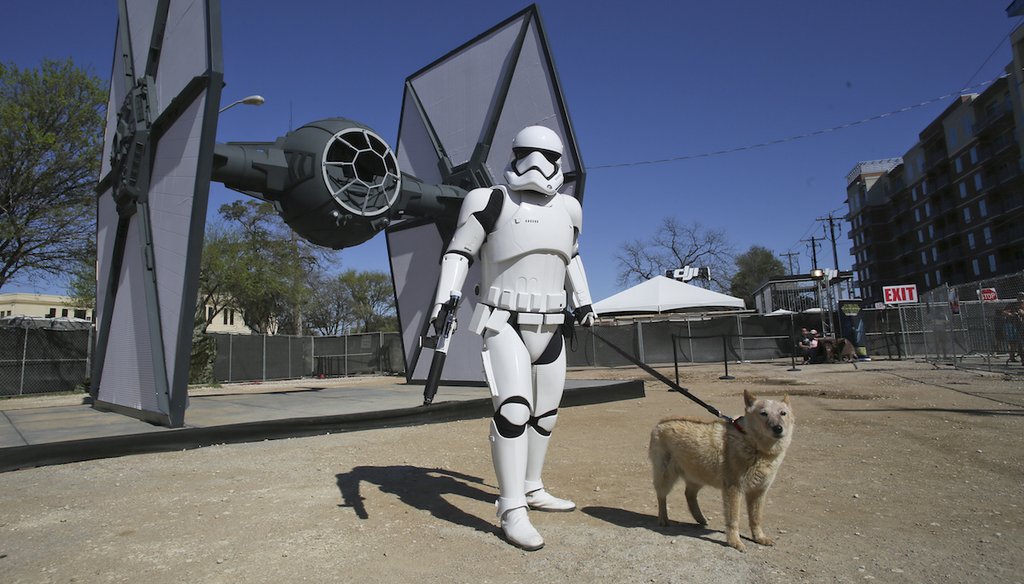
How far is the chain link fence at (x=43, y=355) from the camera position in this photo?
1578 centimetres

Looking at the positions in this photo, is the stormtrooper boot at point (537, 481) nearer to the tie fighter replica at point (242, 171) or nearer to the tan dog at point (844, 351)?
the tie fighter replica at point (242, 171)

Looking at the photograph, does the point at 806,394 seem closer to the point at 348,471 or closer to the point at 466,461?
the point at 466,461

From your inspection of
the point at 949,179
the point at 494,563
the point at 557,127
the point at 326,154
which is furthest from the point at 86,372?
the point at 949,179

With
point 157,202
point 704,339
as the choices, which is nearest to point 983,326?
point 704,339

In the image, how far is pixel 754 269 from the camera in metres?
62.3

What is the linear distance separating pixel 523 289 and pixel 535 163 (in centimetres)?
85

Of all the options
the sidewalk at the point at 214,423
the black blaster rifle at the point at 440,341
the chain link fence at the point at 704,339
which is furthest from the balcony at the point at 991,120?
the black blaster rifle at the point at 440,341

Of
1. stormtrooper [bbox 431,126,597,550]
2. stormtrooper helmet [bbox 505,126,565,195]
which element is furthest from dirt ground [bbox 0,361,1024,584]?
Answer: stormtrooper helmet [bbox 505,126,565,195]

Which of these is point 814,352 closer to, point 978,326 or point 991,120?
point 978,326

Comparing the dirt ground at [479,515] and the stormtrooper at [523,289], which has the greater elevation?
the stormtrooper at [523,289]

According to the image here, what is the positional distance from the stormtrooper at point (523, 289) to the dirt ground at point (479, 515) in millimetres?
601

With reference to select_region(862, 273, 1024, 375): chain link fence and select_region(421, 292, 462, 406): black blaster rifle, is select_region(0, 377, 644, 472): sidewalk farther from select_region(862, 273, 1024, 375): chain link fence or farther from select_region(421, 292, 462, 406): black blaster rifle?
select_region(862, 273, 1024, 375): chain link fence

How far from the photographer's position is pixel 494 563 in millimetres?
2766

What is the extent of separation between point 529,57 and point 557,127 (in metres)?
1.52
